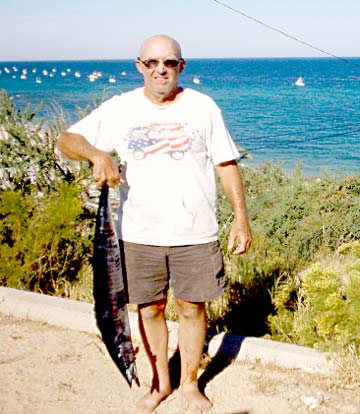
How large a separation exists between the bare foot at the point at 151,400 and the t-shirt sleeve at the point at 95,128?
1459 mm

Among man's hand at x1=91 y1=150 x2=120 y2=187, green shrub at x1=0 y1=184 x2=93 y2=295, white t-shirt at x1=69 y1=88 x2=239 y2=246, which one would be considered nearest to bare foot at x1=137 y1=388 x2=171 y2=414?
white t-shirt at x1=69 y1=88 x2=239 y2=246

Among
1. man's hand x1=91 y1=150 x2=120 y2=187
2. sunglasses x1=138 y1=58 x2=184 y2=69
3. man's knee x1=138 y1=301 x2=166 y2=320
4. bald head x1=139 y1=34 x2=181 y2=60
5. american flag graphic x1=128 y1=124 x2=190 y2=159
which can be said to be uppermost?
bald head x1=139 y1=34 x2=181 y2=60

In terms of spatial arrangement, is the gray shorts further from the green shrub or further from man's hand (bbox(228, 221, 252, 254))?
the green shrub

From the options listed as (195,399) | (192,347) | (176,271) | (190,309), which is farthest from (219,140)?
(195,399)

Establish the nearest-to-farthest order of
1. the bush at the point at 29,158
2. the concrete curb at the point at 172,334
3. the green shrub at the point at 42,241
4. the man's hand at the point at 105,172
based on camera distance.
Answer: the man's hand at the point at 105,172 < the concrete curb at the point at 172,334 < the green shrub at the point at 42,241 < the bush at the point at 29,158

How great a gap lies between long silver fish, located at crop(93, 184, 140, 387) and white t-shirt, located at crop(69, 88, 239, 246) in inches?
6.3

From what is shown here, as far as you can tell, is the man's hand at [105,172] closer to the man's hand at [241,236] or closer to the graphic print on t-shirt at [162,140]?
the graphic print on t-shirt at [162,140]

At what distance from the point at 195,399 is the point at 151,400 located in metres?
0.25

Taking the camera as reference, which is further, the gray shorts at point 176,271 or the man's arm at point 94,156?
the gray shorts at point 176,271

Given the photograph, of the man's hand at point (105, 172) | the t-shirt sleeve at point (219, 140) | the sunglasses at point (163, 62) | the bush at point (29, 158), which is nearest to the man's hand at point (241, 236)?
the t-shirt sleeve at point (219, 140)

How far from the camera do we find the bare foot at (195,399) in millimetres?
3545

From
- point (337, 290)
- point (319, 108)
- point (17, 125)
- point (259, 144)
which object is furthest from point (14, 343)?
point (319, 108)

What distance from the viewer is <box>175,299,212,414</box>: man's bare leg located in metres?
3.48

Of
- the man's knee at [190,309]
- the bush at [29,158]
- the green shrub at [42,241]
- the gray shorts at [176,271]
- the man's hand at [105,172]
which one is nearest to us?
the man's hand at [105,172]
